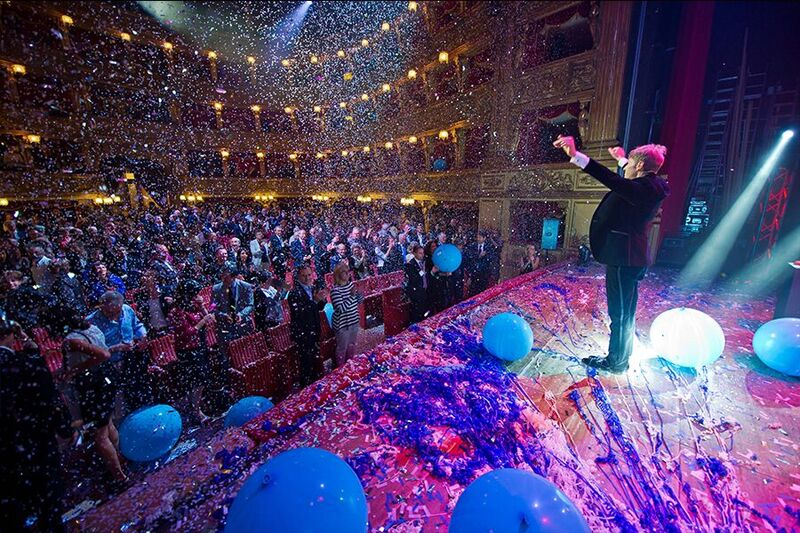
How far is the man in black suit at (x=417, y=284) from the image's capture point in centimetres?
540

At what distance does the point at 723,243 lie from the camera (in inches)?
305

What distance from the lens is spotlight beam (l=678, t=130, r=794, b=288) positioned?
717cm

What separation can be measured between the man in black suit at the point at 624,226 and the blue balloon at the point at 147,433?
4.32 meters

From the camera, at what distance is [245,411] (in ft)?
9.66

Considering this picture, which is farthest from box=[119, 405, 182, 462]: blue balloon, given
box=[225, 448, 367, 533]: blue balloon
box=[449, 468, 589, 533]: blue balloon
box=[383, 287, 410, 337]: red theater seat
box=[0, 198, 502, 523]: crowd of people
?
box=[383, 287, 410, 337]: red theater seat

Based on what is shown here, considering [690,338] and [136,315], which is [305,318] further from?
[690,338]

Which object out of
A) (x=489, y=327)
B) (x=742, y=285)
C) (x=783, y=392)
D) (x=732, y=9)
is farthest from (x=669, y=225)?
(x=489, y=327)

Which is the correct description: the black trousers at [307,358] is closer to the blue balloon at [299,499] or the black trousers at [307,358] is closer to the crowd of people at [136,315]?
the crowd of people at [136,315]

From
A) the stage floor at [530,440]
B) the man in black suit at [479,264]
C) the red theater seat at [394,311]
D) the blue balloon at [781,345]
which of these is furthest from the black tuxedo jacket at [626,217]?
the man in black suit at [479,264]

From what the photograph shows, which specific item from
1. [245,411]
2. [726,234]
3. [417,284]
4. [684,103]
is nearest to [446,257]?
[417,284]

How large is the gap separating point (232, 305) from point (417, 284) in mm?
2979

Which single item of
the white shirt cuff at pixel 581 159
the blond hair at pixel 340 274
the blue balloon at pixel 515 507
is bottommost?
the blue balloon at pixel 515 507

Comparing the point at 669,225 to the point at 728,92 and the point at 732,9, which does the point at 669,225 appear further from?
the point at 732,9

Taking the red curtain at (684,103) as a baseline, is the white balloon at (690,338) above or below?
below
